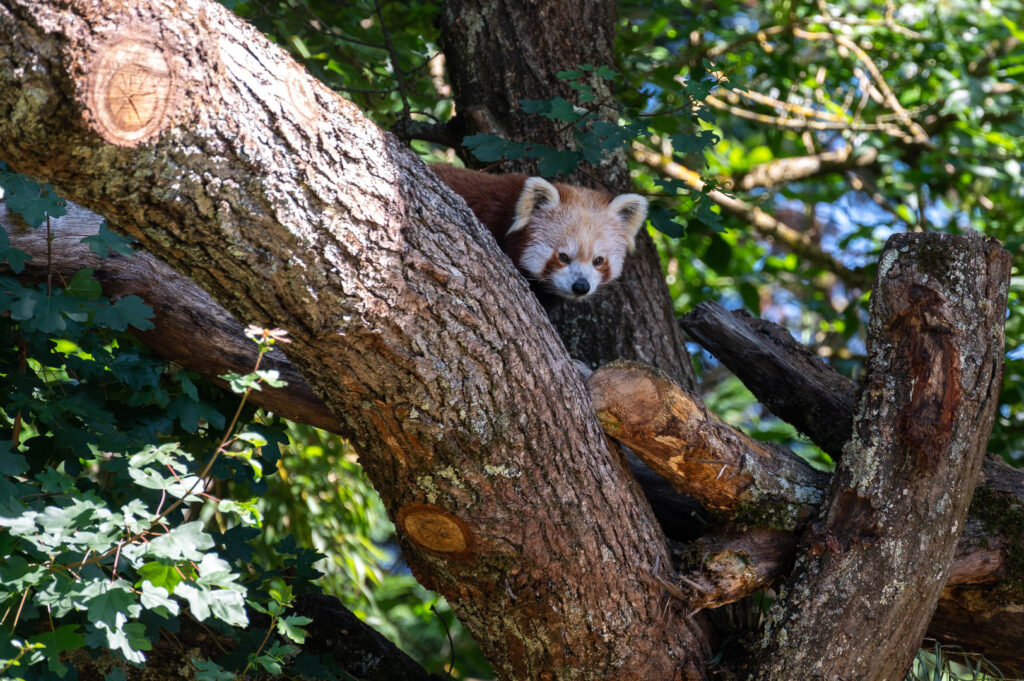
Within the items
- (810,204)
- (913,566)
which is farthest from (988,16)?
(913,566)

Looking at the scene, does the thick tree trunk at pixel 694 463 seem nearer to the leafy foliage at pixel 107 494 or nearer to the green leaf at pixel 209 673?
the leafy foliage at pixel 107 494

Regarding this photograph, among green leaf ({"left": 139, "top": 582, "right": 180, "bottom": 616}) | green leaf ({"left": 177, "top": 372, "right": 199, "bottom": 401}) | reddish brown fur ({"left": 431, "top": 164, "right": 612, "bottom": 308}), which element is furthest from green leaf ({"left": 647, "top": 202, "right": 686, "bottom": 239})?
green leaf ({"left": 139, "top": 582, "right": 180, "bottom": 616})

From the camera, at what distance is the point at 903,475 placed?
242 centimetres

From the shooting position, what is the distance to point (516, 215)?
3.67 meters

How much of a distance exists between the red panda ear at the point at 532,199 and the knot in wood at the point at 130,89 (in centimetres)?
209

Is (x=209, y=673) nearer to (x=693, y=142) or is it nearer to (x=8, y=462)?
(x=8, y=462)

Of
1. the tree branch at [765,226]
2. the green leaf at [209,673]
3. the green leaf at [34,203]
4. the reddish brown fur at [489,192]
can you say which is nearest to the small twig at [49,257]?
the green leaf at [34,203]

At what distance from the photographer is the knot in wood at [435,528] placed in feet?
7.19

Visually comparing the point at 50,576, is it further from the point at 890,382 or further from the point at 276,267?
the point at 890,382

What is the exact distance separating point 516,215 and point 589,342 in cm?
62

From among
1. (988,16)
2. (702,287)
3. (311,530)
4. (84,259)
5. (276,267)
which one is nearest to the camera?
(276,267)

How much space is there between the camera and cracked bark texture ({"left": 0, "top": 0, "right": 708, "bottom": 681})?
1576mm

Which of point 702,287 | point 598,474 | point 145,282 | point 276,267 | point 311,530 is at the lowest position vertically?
point 311,530

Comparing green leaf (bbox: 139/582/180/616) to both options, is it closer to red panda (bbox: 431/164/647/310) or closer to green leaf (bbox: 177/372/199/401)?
green leaf (bbox: 177/372/199/401)
